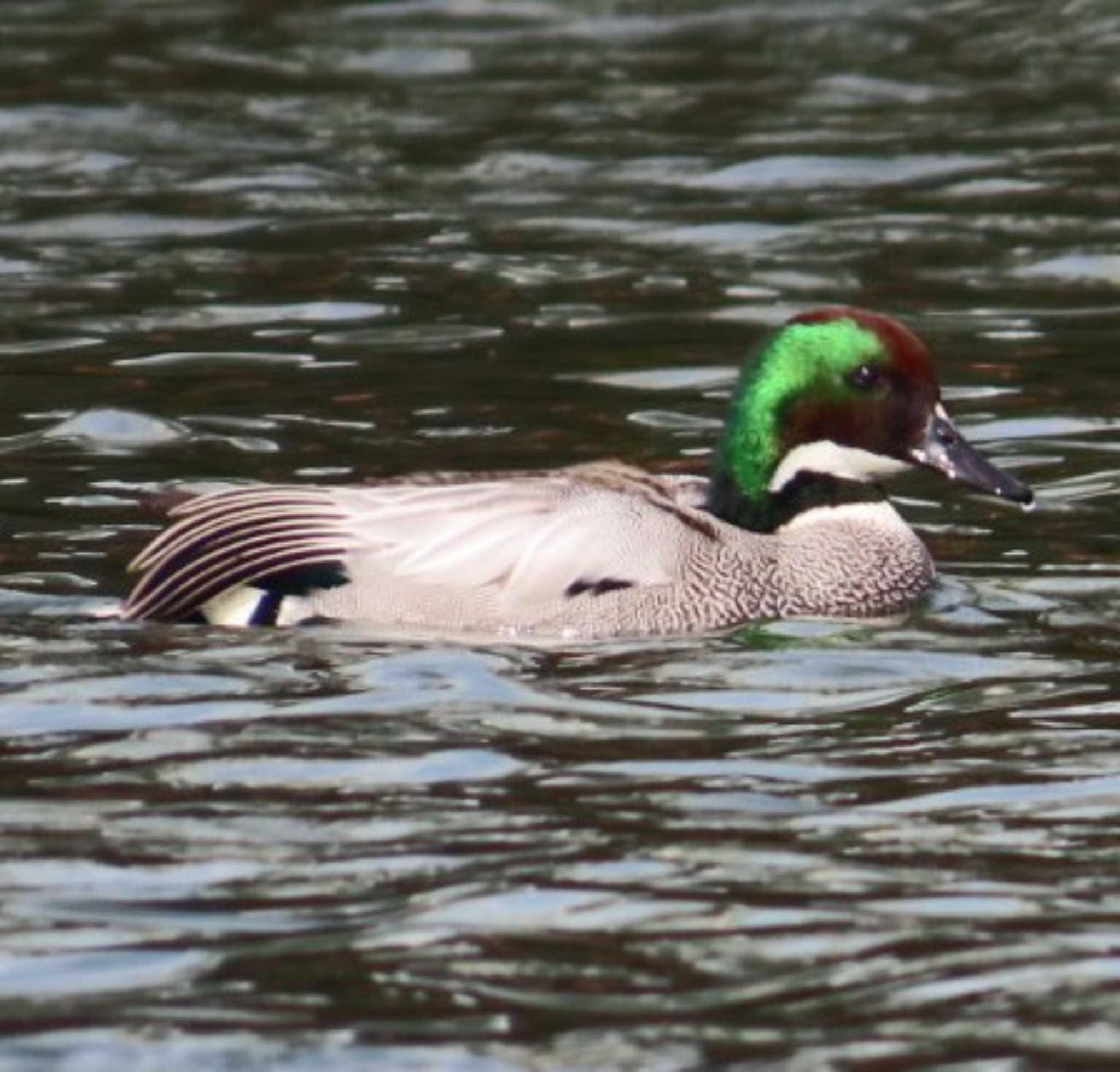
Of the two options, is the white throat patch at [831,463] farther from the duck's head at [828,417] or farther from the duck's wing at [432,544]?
the duck's wing at [432,544]

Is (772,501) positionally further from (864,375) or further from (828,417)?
(864,375)

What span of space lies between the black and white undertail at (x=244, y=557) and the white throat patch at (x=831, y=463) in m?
1.26

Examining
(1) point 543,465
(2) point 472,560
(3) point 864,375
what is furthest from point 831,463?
(1) point 543,465

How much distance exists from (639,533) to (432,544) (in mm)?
526

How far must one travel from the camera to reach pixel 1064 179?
15906 mm

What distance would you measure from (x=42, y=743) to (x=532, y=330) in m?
5.36

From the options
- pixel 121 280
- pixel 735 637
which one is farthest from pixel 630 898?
pixel 121 280

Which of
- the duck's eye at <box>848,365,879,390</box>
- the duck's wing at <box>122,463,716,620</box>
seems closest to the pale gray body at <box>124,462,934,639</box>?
the duck's wing at <box>122,463,716,620</box>

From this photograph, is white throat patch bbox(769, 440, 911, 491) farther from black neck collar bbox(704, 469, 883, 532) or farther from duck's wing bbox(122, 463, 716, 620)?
duck's wing bbox(122, 463, 716, 620)

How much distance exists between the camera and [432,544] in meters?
9.83

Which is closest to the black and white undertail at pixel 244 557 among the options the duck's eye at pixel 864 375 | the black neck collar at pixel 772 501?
the black neck collar at pixel 772 501

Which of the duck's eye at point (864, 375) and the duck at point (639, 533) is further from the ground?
the duck's eye at point (864, 375)

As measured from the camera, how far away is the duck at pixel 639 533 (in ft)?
32.2

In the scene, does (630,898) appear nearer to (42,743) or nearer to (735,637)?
(42,743)
